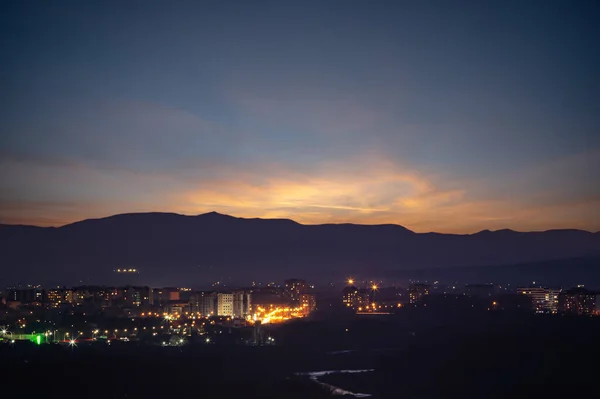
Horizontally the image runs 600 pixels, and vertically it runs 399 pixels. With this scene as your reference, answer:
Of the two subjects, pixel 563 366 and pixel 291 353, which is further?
pixel 291 353

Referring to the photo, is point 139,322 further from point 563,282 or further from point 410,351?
point 563,282

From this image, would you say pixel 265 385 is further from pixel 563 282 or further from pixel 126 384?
pixel 563 282

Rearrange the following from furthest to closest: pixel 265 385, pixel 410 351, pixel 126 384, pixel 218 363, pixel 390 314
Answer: pixel 390 314
pixel 410 351
pixel 218 363
pixel 265 385
pixel 126 384

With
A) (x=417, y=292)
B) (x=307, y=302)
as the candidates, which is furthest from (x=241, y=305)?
(x=417, y=292)

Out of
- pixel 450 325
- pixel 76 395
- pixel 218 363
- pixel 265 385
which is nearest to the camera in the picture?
pixel 76 395

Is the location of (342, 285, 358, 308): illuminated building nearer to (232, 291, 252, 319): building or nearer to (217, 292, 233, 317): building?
(232, 291, 252, 319): building

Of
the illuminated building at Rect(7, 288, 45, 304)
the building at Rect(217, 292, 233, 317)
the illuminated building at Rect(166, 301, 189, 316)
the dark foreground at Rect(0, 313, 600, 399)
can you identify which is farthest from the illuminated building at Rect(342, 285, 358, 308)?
the illuminated building at Rect(7, 288, 45, 304)

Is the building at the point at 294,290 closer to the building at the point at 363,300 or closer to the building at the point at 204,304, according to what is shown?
the building at the point at 363,300

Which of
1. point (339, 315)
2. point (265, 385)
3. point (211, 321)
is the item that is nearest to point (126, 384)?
point (265, 385)
